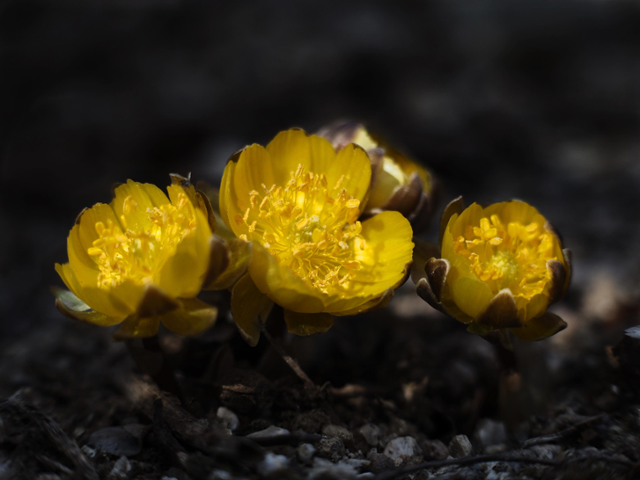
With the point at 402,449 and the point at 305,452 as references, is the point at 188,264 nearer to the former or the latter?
the point at 305,452

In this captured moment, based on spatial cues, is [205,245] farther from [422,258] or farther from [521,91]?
[521,91]

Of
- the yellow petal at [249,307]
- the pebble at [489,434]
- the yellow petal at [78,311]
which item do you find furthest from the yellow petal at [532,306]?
the yellow petal at [78,311]

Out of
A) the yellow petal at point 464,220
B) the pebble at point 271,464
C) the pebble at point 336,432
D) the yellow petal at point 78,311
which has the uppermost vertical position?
the yellow petal at point 464,220

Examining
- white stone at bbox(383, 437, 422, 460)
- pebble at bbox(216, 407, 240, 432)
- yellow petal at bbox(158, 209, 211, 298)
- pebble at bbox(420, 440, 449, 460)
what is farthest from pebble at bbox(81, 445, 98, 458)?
pebble at bbox(420, 440, 449, 460)

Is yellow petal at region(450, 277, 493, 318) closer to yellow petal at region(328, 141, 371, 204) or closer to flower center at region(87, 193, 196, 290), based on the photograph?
yellow petal at region(328, 141, 371, 204)

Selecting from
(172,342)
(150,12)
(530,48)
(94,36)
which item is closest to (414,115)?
(530,48)

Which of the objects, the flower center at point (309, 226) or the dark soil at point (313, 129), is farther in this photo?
the flower center at point (309, 226)

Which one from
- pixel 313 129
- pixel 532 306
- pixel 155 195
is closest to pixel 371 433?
pixel 532 306

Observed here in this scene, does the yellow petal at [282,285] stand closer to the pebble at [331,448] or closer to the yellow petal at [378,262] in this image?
the yellow petal at [378,262]
